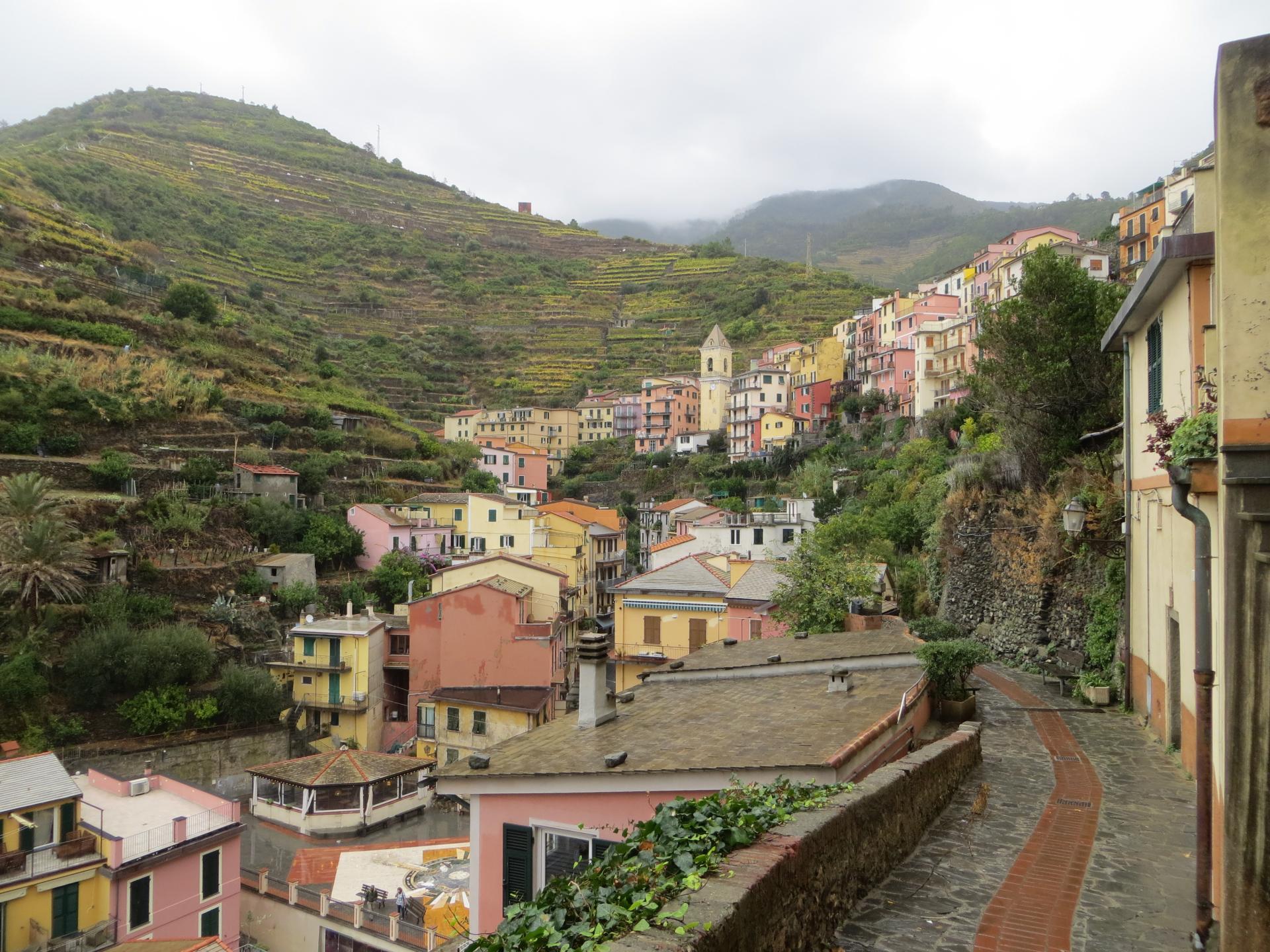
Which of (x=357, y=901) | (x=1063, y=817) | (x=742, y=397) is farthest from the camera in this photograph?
(x=742, y=397)

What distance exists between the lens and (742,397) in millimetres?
77188

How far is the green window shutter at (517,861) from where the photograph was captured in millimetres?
8898

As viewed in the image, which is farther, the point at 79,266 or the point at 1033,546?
the point at 79,266

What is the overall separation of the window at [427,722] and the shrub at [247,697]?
5.06 m

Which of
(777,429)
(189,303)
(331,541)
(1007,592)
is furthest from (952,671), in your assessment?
(777,429)

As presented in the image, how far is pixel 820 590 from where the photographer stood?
19109 millimetres

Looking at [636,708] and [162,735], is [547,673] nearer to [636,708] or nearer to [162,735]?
[162,735]

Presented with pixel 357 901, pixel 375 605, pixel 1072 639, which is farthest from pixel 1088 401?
pixel 375 605

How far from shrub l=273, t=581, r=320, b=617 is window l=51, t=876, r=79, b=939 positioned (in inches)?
710

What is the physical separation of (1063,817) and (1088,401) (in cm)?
1237

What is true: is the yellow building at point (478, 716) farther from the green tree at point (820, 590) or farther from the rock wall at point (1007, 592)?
the rock wall at point (1007, 592)

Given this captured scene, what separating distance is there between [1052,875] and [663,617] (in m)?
21.3

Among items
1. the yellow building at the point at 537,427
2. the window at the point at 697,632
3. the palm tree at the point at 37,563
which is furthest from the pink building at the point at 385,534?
the yellow building at the point at 537,427

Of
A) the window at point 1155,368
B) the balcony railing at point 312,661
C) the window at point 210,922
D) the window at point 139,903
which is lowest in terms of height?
the window at point 210,922
